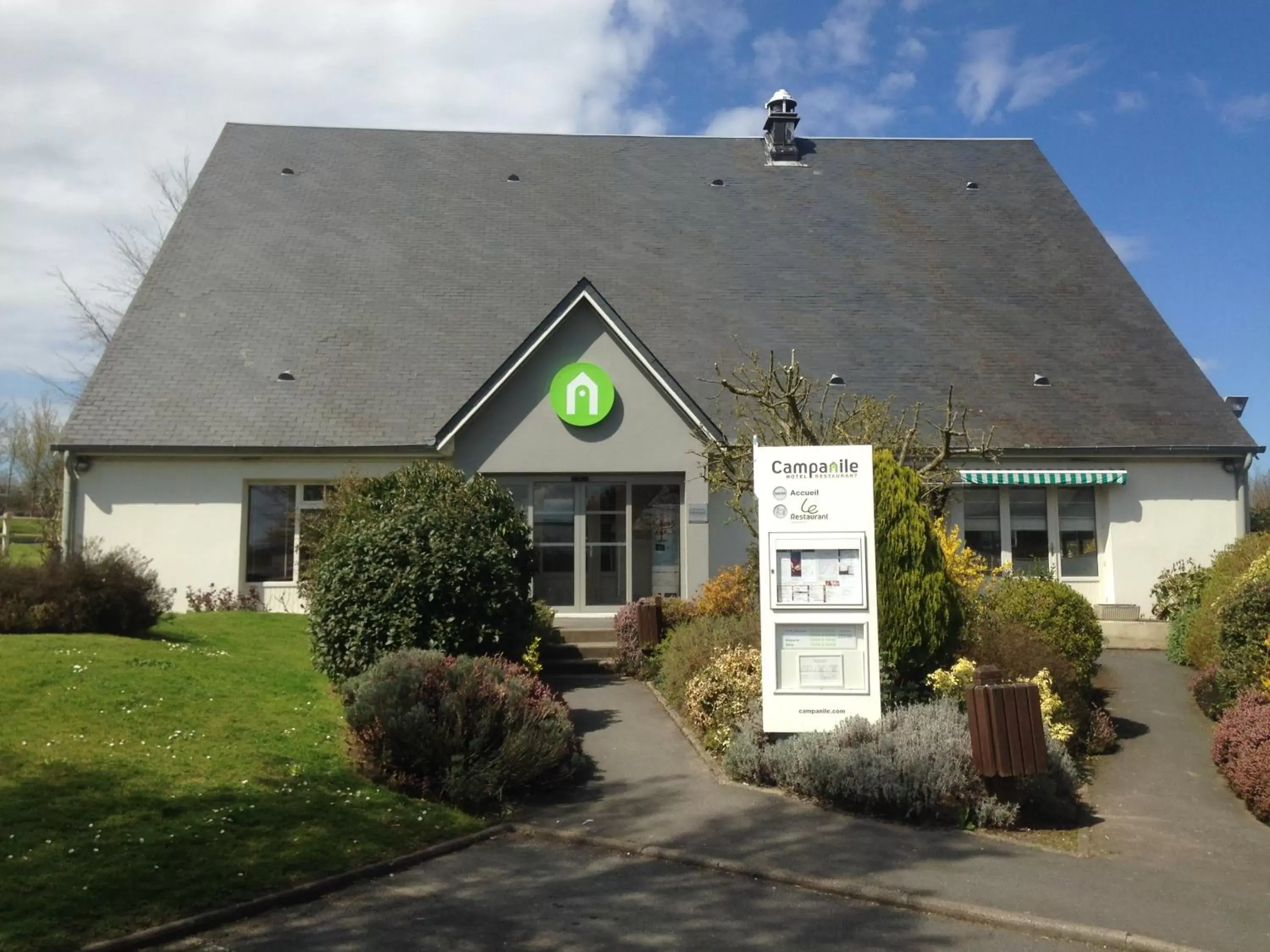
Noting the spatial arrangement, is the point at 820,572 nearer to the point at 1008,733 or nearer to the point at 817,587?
the point at 817,587

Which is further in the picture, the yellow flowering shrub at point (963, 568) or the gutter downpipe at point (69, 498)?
the gutter downpipe at point (69, 498)

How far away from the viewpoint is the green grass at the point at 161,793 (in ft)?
20.1

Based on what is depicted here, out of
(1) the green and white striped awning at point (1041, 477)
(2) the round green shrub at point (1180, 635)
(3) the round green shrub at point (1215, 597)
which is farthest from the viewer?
(1) the green and white striped awning at point (1041, 477)

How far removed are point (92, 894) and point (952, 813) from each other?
240 inches

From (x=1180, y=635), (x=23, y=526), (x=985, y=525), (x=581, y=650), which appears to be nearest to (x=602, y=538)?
(x=581, y=650)

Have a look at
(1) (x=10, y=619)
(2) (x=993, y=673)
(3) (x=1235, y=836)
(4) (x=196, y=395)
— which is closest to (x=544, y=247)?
(4) (x=196, y=395)

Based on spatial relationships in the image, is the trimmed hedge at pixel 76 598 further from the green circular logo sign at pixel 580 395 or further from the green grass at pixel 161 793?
the green circular logo sign at pixel 580 395

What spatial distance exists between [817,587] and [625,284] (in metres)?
13.4

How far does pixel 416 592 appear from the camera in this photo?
1101 centimetres

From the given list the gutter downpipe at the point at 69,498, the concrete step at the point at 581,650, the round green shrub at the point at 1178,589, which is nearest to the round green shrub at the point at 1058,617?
the round green shrub at the point at 1178,589

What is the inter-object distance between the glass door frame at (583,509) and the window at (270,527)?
4034 mm

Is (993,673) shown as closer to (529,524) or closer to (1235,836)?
(1235,836)

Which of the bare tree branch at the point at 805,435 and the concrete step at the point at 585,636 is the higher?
the bare tree branch at the point at 805,435

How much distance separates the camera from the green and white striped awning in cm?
1912
